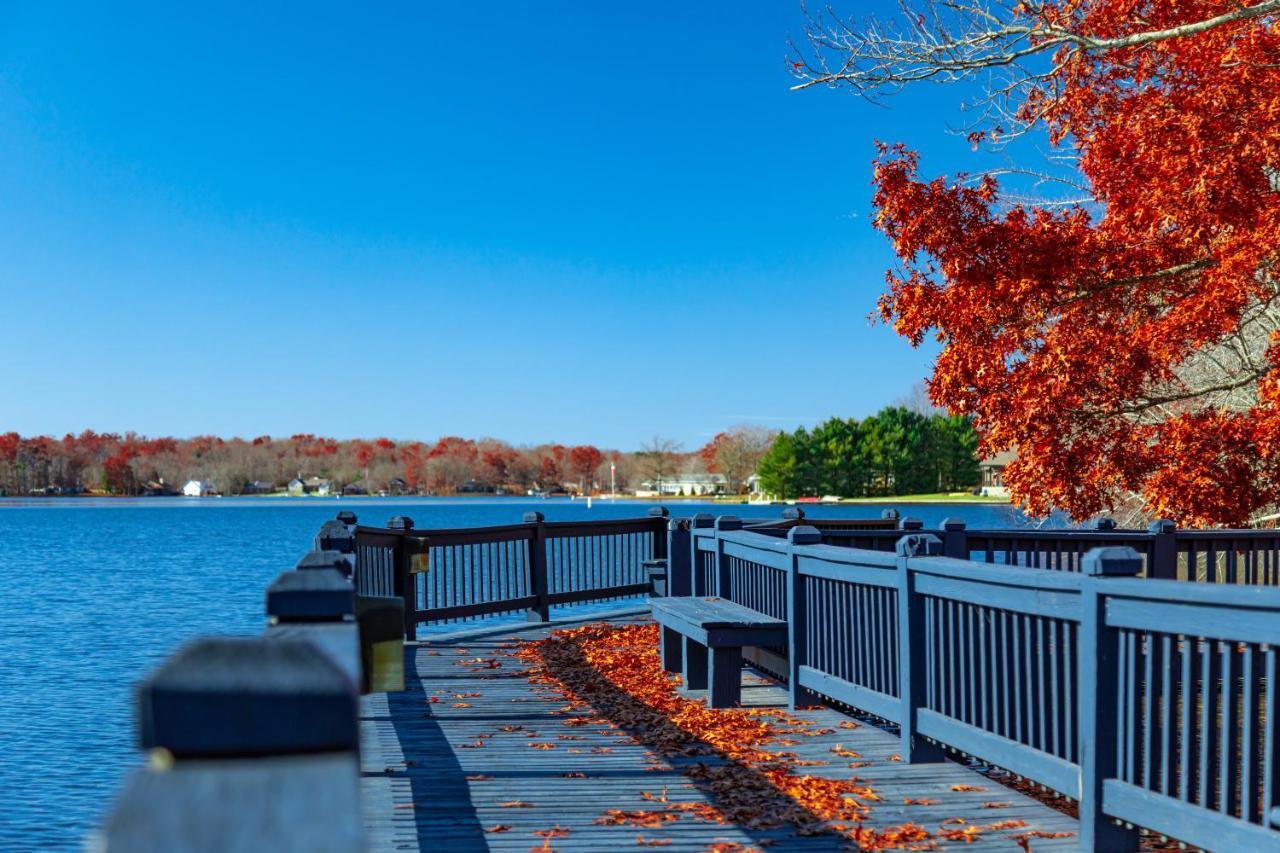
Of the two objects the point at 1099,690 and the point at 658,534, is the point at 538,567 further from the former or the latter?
the point at 1099,690

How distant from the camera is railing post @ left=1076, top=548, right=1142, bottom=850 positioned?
17.7 feet

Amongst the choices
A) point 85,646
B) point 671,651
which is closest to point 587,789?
point 671,651

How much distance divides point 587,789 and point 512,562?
373 inches

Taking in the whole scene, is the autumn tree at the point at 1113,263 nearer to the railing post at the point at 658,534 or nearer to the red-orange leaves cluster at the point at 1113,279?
the red-orange leaves cluster at the point at 1113,279

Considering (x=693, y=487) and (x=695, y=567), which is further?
(x=693, y=487)

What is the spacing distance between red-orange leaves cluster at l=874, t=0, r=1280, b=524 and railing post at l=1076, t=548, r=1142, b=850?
24.2 ft

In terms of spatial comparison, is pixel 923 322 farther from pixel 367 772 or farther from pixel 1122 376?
pixel 367 772

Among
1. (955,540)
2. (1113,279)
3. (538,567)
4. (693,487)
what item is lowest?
(693,487)

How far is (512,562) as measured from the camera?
53.6 ft

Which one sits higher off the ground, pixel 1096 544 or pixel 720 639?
pixel 1096 544

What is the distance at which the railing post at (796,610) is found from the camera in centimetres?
905

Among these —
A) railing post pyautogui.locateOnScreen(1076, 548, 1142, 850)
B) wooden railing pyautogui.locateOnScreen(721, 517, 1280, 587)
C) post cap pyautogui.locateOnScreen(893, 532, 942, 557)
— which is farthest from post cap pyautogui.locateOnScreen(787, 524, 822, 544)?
railing post pyautogui.locateOnScreen(1076, 548, 1142, 850)

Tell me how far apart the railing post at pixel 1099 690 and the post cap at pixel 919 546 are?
174 cm

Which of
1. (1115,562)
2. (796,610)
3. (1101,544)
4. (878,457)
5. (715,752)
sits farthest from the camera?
(878,457)
